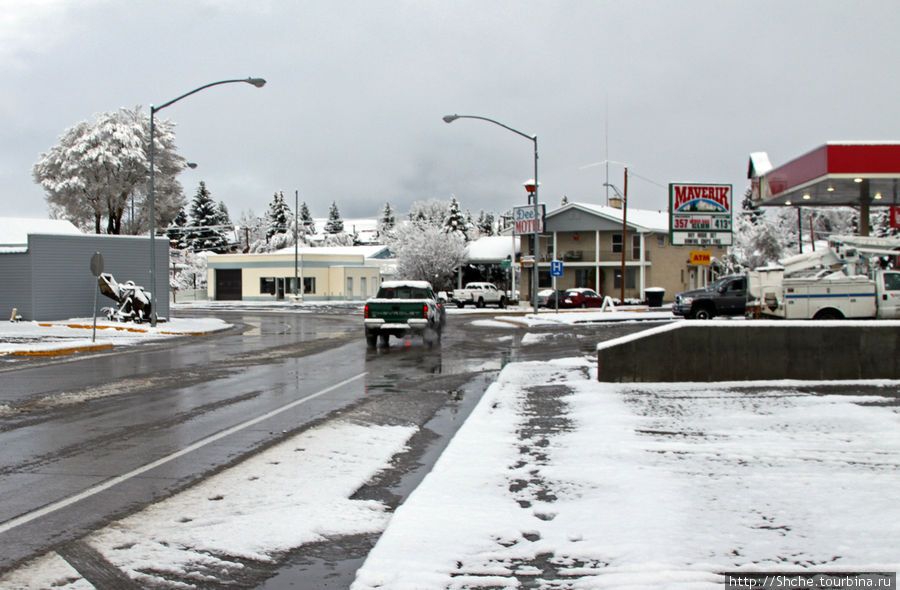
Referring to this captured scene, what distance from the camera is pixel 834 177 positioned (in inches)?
944

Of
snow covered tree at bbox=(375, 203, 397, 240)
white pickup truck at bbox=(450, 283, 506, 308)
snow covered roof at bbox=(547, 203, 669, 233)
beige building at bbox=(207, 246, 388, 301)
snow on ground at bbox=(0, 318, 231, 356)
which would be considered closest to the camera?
snow on ground at bbox=(0, 318, 231, 356)

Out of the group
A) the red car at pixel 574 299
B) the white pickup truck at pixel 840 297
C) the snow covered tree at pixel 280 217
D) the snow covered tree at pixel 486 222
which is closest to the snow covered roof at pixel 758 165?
the white pickup truck at pixel 840 297

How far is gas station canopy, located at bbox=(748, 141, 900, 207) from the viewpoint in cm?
A: 2364

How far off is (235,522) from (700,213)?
2724 cm

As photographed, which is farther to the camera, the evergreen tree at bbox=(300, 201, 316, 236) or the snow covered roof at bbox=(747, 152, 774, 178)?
the evergreen tree at bbox=(300, 201, 316, 236)

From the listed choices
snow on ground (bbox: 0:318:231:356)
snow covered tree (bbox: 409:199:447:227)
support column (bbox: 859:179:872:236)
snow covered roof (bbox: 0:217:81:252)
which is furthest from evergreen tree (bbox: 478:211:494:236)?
snow on ground (bbox: 0:318:231:356)

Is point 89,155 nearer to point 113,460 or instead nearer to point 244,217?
point 113,460

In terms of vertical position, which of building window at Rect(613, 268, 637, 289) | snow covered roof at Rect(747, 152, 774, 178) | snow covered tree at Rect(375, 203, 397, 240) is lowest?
building window at Rect(613, 268, 637, 289)

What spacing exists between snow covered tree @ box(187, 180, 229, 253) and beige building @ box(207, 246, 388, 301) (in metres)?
33.4

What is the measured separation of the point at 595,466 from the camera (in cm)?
676

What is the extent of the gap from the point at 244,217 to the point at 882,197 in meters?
148

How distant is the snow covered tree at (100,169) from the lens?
185 feet

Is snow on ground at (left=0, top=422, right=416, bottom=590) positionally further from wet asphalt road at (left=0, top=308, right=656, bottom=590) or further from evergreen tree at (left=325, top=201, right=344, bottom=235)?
evergreen tree at (left=325, top=201, right=344, bottom=235)

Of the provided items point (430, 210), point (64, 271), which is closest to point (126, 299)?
point (64, 271)
